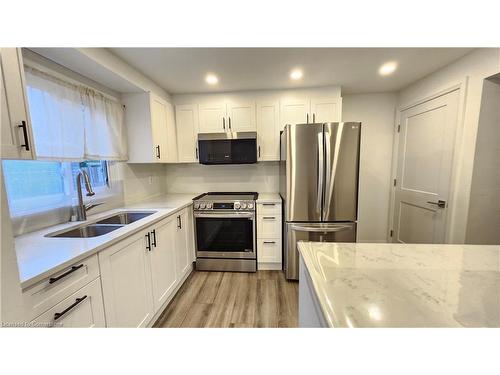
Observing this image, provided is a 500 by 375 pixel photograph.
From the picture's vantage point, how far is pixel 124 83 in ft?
6.28

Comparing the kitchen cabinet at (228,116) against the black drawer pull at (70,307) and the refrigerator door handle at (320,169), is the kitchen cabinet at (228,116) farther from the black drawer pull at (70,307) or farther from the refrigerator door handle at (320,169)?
the black drawer pull at (70,307)

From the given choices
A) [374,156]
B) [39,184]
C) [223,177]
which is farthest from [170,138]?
[374,156]

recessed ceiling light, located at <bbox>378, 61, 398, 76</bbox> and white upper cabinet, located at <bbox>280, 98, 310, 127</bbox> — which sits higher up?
recessed ceiling light, located at <bbox>378, 61, 398, 76</bbox>

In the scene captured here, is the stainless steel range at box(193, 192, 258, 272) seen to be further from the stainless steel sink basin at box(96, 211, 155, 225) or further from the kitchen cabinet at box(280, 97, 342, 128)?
the kitchen cabinet at box(280, 97, 342, 128)

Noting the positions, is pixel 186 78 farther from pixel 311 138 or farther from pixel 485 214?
pixel 485 214

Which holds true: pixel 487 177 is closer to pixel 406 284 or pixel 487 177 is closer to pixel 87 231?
pixel 406 284

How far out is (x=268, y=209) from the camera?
241 centimetres

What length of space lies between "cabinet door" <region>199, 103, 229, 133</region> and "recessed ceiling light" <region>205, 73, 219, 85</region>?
35 centimetres

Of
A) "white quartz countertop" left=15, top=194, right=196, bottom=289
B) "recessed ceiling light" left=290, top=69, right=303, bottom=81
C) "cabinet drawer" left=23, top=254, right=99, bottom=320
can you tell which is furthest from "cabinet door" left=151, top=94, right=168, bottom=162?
"recessed ceiling light" left=290, top=69, right=303, bottom=81

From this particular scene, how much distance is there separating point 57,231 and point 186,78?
6.15 feet

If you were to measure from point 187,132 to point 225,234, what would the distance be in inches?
60.1

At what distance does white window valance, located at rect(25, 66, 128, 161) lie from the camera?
1.35 metres

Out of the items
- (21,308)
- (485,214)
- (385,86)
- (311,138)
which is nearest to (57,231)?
(21,308)

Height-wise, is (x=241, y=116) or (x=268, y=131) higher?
(x=241, y=116)
